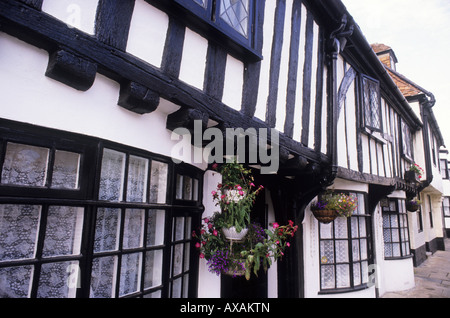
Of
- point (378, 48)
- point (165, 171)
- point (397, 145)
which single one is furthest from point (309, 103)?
point (378, 48)

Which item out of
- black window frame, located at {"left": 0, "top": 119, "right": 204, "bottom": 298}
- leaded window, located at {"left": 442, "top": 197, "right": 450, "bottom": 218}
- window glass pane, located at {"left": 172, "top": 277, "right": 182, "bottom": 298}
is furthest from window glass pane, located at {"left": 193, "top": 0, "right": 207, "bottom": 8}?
leaded window, located at {"left": 442, "top": 197, "right": 450, "bottom": 218}

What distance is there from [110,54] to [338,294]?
551cm

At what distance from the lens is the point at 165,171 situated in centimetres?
247

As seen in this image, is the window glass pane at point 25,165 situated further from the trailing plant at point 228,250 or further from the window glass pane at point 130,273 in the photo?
the trailing plant at point 228,250

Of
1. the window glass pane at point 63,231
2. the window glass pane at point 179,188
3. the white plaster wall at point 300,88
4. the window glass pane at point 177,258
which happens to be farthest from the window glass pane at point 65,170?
the white plaster wall at point 300,88

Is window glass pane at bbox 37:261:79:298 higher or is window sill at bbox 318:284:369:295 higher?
window glass pane at bbox 37:261:79:298

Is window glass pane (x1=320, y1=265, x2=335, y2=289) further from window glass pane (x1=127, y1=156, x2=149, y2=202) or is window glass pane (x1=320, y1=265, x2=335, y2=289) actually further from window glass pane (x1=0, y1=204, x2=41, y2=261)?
window glass pane (x1=0, y1=204, x2=41, y2=261)

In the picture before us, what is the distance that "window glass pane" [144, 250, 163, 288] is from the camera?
2255 mm

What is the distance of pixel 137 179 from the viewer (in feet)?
7.33

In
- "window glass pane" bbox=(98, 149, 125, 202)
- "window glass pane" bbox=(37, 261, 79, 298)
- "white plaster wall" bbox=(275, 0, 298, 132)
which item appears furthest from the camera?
A: "white plaster wall" bbox=(275, 0, 298, 132)

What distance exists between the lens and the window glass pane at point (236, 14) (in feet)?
9.07

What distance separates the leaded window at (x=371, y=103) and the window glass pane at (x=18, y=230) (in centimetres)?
602

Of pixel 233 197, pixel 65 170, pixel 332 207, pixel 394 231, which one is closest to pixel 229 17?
pixel 233 197

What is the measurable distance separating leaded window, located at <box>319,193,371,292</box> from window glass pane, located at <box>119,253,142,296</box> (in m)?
4.14
